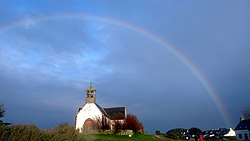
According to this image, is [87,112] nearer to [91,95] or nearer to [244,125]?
[91,95]

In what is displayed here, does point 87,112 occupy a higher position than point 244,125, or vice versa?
point 87,112

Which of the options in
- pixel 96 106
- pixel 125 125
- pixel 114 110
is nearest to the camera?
pixel 125 125

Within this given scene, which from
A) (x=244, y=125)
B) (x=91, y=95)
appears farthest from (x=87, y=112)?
(x=244, y=125)

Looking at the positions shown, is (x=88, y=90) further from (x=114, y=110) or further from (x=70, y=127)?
(x=70, y=127)

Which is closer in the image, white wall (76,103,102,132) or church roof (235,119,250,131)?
white wall (76,103,102,132)

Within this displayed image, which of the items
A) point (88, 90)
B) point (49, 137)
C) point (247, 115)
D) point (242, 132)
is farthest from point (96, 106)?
point (247, 115)

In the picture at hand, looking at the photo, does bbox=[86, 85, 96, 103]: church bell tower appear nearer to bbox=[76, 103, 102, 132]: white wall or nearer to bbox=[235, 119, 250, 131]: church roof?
bbox=[76, 103, 102, 132]: white wall

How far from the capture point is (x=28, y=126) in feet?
29.5

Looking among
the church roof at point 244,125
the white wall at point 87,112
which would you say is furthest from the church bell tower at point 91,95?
the church roof at point 244,125

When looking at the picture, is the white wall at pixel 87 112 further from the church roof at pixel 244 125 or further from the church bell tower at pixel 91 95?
the church roof at pixel 244 125

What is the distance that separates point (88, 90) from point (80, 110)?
15.9 feet

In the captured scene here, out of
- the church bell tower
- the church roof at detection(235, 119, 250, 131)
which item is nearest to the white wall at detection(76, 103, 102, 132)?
the church bell tower

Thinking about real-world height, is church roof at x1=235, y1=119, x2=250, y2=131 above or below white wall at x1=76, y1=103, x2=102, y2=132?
below

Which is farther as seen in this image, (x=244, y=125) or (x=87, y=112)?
(x=244, y=125)
